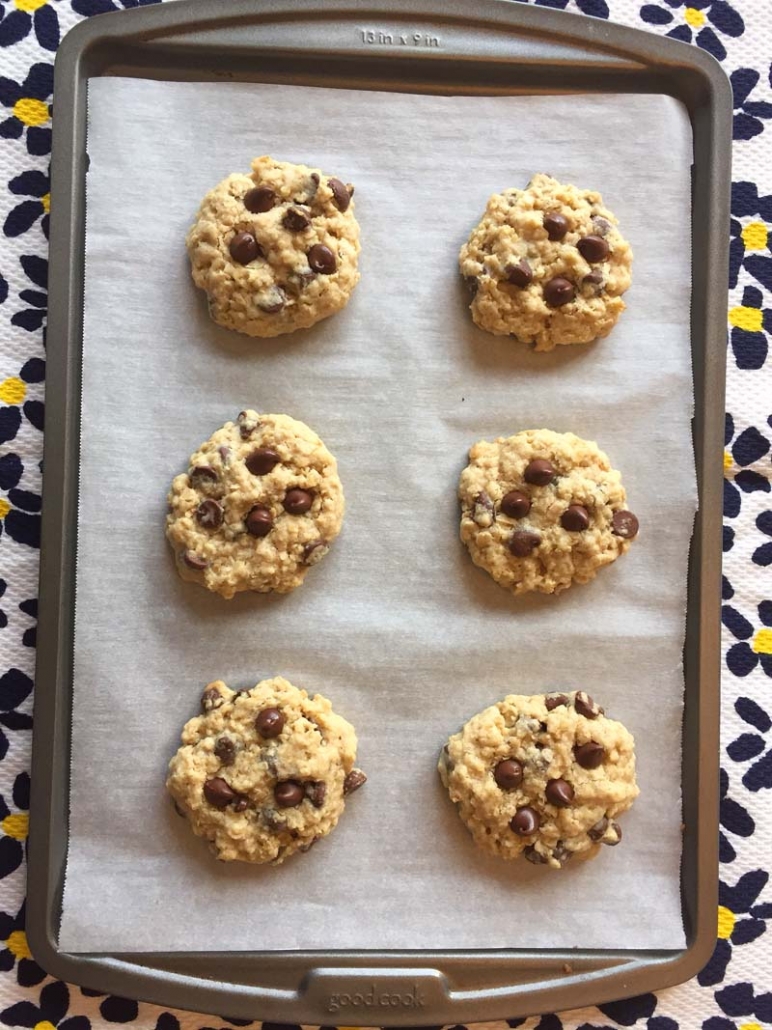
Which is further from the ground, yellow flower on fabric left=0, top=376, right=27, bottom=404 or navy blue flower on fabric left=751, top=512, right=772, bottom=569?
yellow flower on fabric left=0, top=376, right=27, bottom=404

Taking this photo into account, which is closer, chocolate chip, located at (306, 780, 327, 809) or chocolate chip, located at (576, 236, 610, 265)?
chocolate chip, located at (306, 780, 327, 809)

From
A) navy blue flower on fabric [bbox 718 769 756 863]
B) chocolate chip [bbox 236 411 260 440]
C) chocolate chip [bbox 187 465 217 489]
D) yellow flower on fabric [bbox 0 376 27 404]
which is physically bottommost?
navy blue flower on fabric [bbox 718 769 756 863]

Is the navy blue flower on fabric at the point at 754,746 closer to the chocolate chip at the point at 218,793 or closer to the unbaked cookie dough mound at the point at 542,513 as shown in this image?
the unbaked cookie dough mound at the point at 542,513

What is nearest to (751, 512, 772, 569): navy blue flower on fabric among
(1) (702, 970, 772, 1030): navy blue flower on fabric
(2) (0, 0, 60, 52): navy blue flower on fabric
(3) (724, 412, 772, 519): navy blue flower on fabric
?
(3) (724, 412, 772, 519): navy blue flower on fabric

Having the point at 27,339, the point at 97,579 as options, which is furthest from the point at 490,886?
the point at 27,339

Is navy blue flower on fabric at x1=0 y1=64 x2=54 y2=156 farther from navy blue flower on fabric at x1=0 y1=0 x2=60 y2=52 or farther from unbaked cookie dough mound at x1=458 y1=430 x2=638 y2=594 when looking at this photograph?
unbaked cookie dough mound at x1=458 y1=430 x2=638 y2=594

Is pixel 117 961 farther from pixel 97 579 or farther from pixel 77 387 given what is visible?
pixel 77 387
